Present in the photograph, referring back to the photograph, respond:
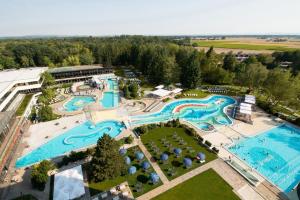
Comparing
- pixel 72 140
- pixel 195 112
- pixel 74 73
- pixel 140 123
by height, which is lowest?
pixel 72 140

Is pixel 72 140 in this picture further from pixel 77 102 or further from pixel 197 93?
pixel 197 93

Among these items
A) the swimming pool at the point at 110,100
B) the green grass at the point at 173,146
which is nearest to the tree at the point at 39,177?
the green grass at the point at 173,146

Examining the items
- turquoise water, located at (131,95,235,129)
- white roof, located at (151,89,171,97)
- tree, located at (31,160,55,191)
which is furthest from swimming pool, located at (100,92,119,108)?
tree, located at (31,160,55,191)

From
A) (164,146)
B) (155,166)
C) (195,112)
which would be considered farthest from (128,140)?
(195,112)

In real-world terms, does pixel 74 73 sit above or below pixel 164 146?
above

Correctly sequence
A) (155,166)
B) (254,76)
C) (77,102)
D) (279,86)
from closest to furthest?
(155,166)
(279,86)
(254,76)
(77,102)

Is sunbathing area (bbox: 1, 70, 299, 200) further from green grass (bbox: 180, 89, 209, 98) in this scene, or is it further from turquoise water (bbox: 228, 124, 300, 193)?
green grass (bbox: 180, 89, 209, 98)

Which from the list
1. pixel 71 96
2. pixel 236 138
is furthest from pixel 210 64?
pixel 71 96
